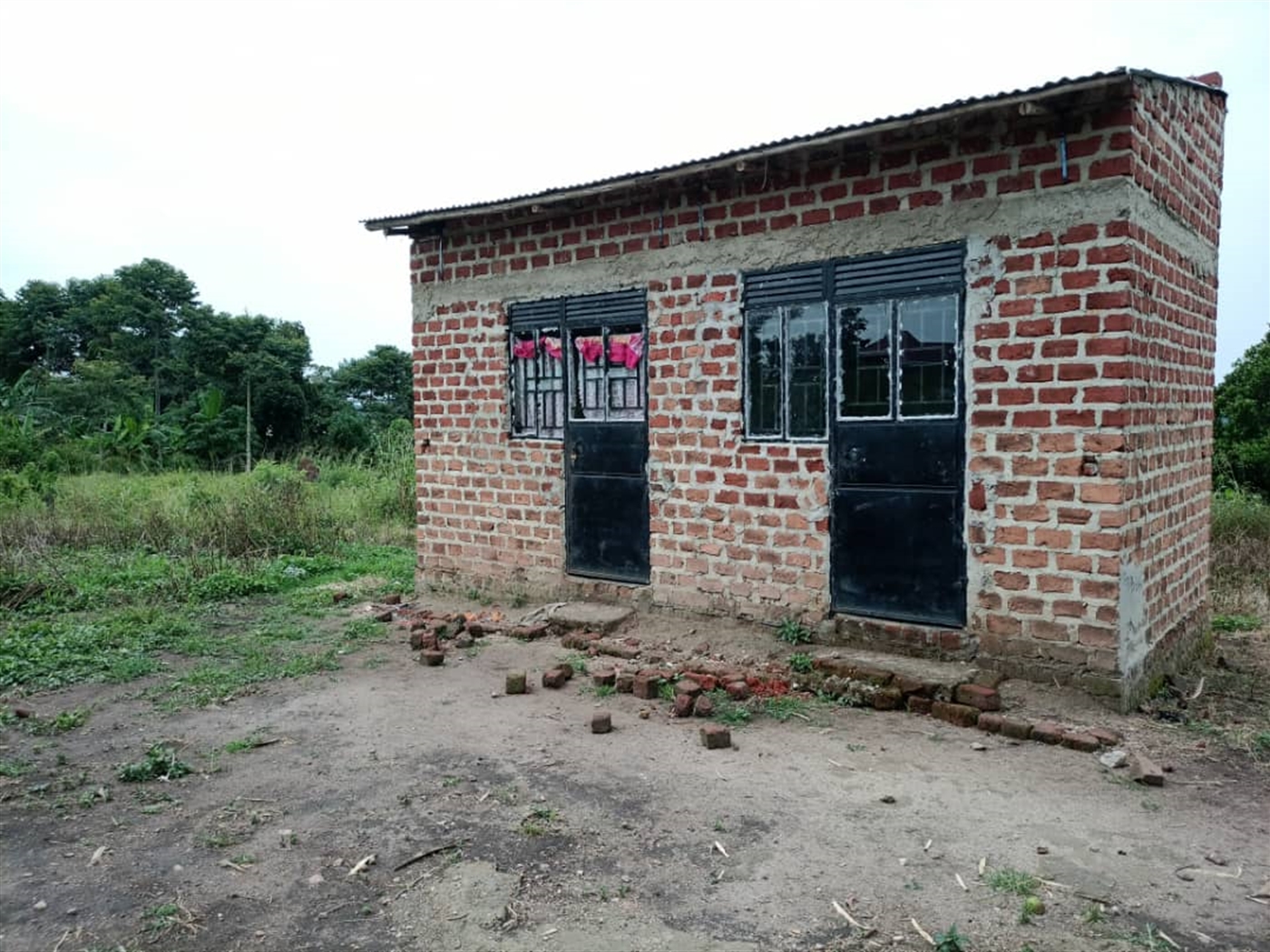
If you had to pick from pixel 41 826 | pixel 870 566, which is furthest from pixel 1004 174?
pixel 41 826

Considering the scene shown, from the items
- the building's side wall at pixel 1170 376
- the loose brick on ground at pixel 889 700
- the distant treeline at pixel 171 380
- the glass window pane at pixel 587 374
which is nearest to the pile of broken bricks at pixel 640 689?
the loose brick on ground at pixel 889 700

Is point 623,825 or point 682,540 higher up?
point 682,540

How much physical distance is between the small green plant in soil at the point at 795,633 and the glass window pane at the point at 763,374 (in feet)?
4.32

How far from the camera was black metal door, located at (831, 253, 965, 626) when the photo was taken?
219 inches

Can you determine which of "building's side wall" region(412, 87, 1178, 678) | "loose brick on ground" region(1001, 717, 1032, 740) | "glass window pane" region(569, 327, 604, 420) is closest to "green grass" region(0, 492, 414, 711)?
"building's side wall" region(412, 87, 1178, 678)

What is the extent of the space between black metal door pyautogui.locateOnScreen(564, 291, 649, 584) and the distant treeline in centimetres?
1475

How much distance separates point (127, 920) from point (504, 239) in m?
5.85

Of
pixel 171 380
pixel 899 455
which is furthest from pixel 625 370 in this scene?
pixel 171 380

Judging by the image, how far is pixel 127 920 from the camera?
317 centimetres

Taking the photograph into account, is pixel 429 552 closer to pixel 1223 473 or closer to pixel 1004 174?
pixel 1004 174

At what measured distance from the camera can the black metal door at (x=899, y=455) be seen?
5562mm

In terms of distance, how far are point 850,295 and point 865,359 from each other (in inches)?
17.2

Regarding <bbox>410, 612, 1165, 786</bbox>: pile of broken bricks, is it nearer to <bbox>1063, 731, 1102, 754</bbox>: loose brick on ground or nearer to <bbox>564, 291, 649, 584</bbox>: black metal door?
<bbox>1063, 731, 1102, 754</bbox>: loose brick on ground

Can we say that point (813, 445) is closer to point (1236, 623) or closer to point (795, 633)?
point (795, 633)
